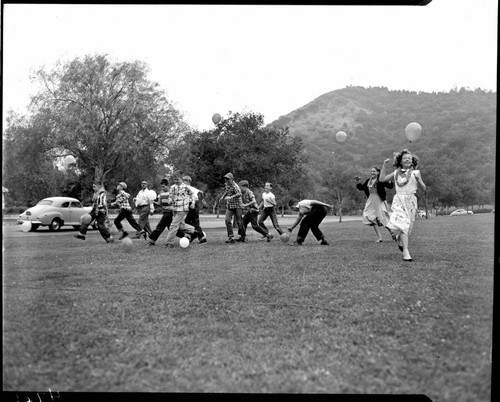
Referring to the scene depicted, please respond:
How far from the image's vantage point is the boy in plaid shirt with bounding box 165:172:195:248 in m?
9.32

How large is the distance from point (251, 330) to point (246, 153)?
969 cm

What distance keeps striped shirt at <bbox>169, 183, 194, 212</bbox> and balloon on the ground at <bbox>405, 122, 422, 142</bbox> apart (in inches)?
188

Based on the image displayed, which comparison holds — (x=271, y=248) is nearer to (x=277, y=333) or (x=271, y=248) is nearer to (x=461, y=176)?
(x=461, y=176)

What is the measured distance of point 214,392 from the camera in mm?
2854

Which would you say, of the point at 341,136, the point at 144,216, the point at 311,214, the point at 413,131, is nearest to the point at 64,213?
the point at 144,216

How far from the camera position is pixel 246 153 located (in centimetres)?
1296

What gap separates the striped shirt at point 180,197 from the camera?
931 centimetres

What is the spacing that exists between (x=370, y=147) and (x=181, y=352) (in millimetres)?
5660

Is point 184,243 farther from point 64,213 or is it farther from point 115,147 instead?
point 64,213

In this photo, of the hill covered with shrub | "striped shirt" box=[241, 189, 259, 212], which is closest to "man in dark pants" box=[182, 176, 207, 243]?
"striped shirt" box=[241, 189, 259, 212]

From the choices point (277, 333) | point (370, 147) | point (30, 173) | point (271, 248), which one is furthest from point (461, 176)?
point (30, 173)

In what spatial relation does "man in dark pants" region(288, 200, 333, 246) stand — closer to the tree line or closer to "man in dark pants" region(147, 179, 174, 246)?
the tree line

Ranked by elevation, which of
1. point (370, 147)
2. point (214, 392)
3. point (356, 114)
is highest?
point (356, 114)

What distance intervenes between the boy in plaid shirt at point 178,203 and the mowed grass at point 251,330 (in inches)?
132
